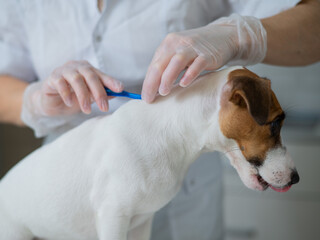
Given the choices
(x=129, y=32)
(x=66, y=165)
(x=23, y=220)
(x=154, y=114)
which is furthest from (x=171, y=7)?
(x=23, y=220)

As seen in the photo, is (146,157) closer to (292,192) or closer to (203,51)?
(203,51)

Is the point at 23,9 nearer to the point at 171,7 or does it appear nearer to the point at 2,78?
the point at 2,78

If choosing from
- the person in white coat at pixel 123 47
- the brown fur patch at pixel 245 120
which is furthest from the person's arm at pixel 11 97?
the brown fur patch at pixel 245 120

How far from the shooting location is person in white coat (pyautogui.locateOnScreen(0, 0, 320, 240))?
615 mm

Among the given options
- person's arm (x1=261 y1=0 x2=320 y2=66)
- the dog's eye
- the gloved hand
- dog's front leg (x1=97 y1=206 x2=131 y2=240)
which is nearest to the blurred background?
person's arm (x1=261 y1=0 x2=320 y2=66)

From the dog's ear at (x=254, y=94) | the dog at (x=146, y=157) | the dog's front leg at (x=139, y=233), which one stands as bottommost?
the dog's front leg at (x=139, y=233)

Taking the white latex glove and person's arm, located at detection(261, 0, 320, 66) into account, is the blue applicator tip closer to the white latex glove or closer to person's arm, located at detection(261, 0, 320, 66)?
the white latex glove

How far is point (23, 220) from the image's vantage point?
65 centimetres

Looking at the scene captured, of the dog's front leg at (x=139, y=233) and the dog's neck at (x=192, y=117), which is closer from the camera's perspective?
the dog's neck at (x=192, y=117)

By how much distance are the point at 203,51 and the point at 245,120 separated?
0.15 meters

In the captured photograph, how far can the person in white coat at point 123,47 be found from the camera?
615 millimetres

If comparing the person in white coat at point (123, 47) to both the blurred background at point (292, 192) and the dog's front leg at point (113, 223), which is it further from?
the blurred background at point (292, 192)

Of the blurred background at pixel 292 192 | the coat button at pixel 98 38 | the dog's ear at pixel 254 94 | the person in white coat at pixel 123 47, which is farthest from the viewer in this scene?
the blurred background at pixel 292 192

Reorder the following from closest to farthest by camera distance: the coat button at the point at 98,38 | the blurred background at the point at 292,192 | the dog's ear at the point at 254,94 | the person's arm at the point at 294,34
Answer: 1. the dog's ear at the point at 254,94
2. the person's arm at the point at 294,34
3. the coat button at the point at 98,38
4. the blurred background at the point at 292,192
